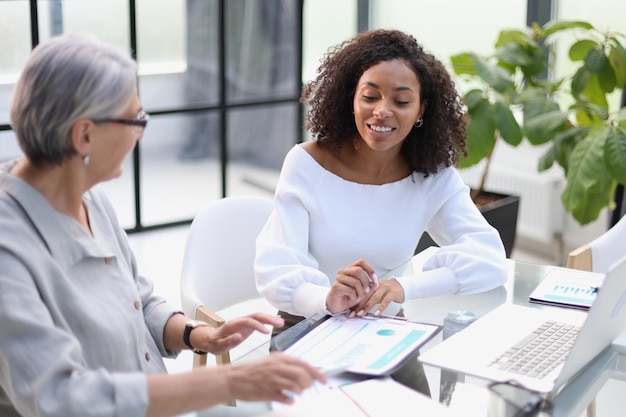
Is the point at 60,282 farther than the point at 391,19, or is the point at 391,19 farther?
the point at 391,19

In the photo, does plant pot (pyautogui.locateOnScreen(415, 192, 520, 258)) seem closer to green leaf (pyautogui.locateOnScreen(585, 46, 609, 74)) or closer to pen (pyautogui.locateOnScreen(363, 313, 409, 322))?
green leaf (pyautogui.locateOnScreen(585, 46, 609, 74))

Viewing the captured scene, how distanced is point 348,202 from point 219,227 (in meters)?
0.43

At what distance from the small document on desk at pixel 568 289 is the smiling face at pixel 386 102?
0.52 m

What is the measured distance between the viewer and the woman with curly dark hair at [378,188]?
89.4 inches

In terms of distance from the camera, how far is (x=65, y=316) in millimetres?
1565

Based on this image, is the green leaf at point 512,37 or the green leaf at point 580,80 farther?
the green leaf at point 512,37

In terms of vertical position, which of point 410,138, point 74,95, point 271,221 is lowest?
point 271,221

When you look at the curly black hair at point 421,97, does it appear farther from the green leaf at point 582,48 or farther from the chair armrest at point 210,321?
the green leaf at point 582,48

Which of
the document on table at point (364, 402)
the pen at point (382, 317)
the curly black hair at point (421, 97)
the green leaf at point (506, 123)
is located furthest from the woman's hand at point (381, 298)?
the green leaf at point (506, 123)

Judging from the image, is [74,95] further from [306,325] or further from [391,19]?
[391,19]

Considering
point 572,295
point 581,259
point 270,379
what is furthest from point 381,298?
point 581,259

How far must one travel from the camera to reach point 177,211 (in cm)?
497

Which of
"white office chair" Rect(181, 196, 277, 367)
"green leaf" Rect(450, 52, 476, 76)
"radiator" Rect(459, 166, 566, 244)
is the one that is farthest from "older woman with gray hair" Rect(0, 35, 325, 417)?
"radiator" Rect(459, 166, 566, 244)

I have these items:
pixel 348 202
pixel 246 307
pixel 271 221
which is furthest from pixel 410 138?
pixel 246 307
